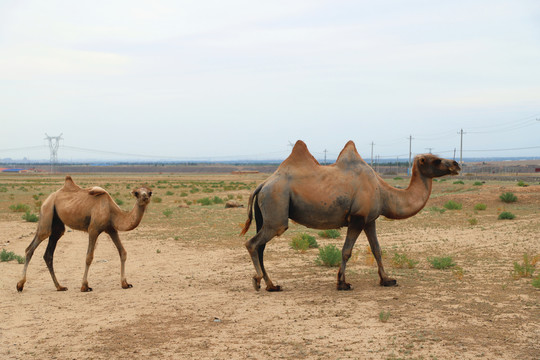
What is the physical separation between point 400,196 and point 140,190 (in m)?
5.06

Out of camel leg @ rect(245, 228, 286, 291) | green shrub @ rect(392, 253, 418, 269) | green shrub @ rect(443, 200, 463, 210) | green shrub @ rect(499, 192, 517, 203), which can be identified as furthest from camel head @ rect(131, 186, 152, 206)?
green shrub @ rect(499, 192, 517, 203)

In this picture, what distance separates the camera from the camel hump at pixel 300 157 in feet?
33.9

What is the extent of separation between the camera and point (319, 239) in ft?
60.8

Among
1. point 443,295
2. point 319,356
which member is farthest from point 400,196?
point 319,356

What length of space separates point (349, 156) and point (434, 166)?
1676 mm

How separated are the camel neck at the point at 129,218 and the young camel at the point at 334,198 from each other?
6.69ft

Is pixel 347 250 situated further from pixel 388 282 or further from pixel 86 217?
pixel 86 217

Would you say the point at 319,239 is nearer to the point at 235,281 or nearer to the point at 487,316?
the point at 235,281

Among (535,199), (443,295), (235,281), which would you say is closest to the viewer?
(443,295)

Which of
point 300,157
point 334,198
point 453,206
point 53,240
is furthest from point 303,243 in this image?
point 453,206

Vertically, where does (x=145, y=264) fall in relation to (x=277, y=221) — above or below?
below

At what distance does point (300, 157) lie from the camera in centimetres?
1042

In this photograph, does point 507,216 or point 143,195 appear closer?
point 143,195

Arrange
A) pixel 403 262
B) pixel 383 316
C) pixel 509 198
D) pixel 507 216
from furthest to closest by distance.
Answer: pixel 509 198, pixel 507 216, pixel 403 262, pixel 383 316
